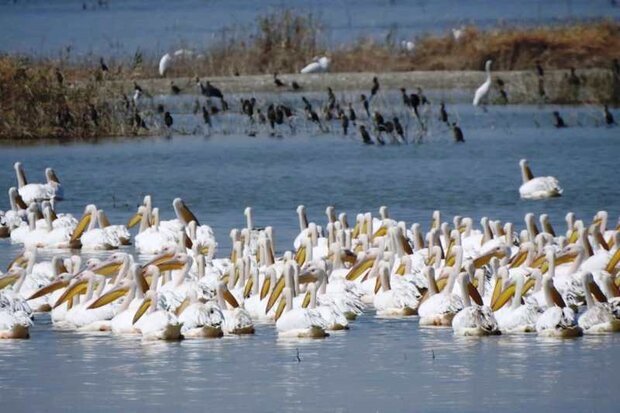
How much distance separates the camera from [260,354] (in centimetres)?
1180

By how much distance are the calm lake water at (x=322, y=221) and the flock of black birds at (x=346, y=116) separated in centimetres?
32

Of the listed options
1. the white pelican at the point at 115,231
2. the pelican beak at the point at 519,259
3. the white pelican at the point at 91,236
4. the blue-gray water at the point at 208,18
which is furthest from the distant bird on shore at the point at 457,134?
the blue-gray water at the point at 208,18

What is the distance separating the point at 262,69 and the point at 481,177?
49.3 ft

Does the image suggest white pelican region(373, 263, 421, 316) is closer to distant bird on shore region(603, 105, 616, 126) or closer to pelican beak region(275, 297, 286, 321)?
pelican beak region(275, 297, 286, 321)

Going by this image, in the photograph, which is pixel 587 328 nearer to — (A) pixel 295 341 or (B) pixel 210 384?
(A) pixel 295 341

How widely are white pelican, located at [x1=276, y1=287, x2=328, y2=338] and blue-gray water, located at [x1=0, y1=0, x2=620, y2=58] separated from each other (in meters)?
37.3

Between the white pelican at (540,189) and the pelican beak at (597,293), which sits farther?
the white pelican at (540,189)

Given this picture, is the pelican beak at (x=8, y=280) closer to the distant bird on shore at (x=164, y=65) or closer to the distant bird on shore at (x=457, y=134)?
the distant bird on shore at (x=457, y=134)

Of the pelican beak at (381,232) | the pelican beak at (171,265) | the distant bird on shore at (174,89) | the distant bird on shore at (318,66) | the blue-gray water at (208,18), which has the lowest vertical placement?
the pelican beak at (381,232)

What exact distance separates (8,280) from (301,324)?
2687 mm

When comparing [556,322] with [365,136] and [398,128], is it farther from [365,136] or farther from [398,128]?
[365,136]

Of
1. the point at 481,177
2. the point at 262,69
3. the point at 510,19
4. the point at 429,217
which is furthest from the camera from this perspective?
the point at 510,19

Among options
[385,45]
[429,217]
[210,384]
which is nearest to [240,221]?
[429,217]

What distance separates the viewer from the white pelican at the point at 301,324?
40.3 feet
